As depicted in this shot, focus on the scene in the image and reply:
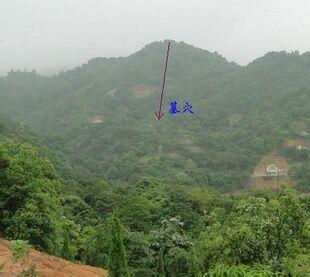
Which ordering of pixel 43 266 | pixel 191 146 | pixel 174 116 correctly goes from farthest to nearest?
1. pixel 174 116
2. pixel 191 146
3. pixel 43 266

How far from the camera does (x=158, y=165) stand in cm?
7238

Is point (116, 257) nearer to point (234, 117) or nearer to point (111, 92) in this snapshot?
point (234, 117)

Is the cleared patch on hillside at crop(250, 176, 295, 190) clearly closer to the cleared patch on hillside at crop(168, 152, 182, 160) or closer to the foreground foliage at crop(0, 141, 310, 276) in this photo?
the cleared patch on hillside at crop(168, 152, 182, 160)

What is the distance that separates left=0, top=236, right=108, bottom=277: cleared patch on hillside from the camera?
18.5 meters

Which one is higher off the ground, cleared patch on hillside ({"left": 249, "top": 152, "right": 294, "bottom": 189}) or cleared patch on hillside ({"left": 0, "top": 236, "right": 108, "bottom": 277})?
cleared patch on hillside ({"left": 0, "top": 236, "right": 108, "bottom": 277})

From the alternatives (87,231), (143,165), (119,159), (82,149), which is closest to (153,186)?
(87,231)

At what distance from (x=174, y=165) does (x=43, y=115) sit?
49811 millimetres

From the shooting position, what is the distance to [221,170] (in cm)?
7119

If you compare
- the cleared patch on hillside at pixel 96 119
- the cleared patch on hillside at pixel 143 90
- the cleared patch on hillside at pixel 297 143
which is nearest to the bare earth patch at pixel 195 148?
the cleared patch on hillside at pixel 297 143

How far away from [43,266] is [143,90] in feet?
319

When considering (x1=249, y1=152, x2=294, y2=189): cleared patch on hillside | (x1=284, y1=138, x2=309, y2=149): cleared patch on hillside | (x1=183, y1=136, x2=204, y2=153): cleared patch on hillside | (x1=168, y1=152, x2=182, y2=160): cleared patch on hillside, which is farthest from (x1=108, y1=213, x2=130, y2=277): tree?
(x1=183, y1=136, x2=204, y2=153): cleared patch on hillside

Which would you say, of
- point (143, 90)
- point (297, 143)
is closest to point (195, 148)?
point (297, 143)

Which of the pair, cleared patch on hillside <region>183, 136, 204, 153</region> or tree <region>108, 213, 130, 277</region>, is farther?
cleared patch on hillside <region>183, 136, 204, 153</region>

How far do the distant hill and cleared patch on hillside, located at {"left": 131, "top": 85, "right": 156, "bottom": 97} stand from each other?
0.71 feet
